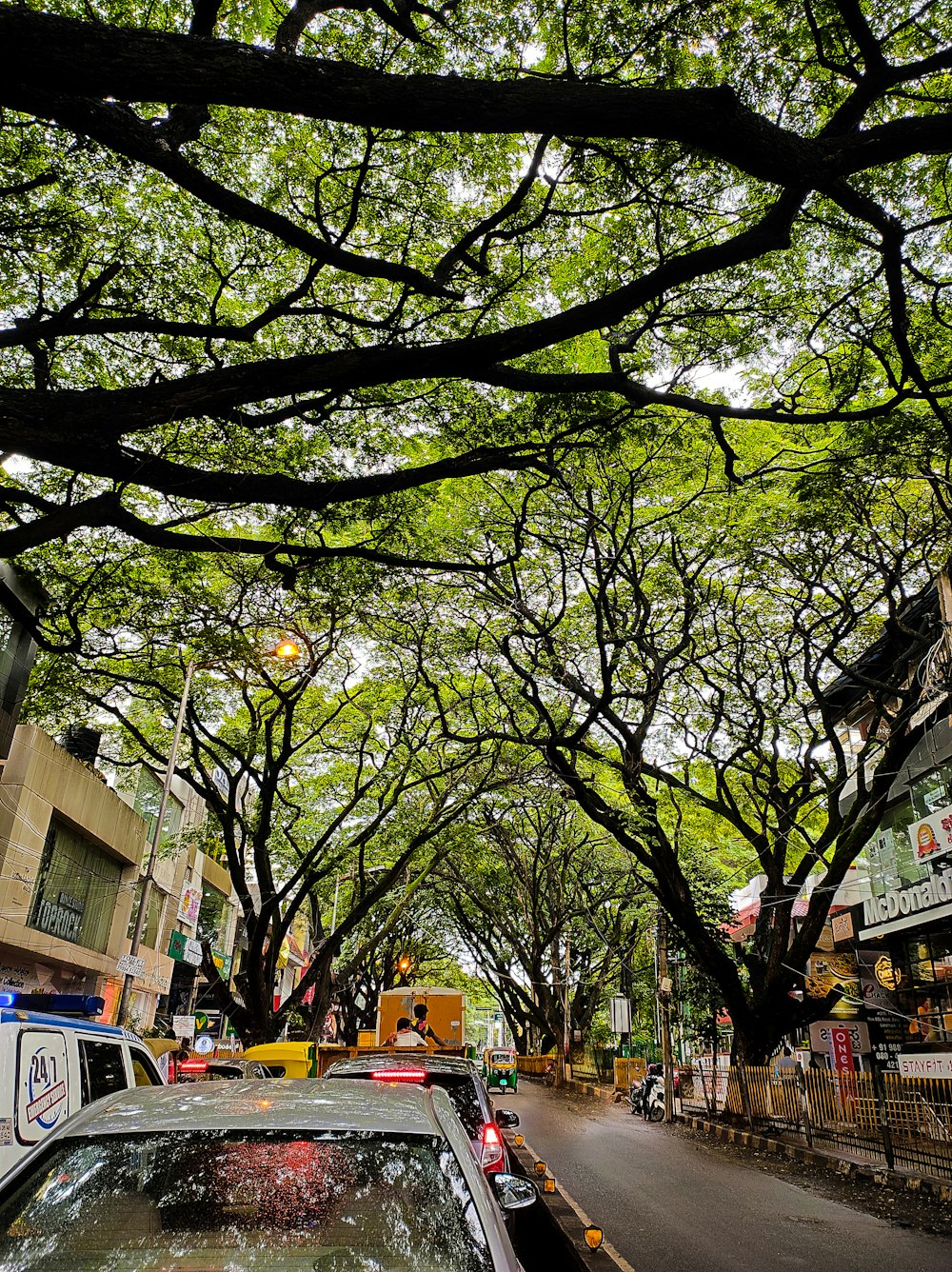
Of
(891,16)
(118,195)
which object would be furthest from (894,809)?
(118,195)

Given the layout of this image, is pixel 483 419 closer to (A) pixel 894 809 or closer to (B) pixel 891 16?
(B) pixel 891 16

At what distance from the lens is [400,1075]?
269 inches

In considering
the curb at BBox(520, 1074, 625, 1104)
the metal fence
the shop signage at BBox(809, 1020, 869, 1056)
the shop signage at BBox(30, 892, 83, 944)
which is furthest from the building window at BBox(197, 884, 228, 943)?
the shop signage at BBox(809, 1020, 869, 1056)

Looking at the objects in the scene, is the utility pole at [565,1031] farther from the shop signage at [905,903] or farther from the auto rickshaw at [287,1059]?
the auto rickshaw at [287,1059]

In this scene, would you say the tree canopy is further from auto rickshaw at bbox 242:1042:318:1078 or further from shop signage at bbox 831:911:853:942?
shop signage at bbox 831:911:853:942

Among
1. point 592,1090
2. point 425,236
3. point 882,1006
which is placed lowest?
point 592,1090

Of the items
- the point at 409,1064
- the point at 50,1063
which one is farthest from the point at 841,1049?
the point at 50,1063

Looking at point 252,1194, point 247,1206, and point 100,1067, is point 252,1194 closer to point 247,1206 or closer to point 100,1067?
point 247,1206

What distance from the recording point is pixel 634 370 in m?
10.1

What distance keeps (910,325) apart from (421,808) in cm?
1724

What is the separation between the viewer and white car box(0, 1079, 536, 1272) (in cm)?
254

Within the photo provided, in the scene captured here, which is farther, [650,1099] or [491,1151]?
[650,1099]

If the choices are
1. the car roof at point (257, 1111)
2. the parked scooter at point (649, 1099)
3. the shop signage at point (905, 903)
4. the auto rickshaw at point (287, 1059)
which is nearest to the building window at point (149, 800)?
the auto rickshaw at point (287, 1059)

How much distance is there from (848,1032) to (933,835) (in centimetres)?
703
